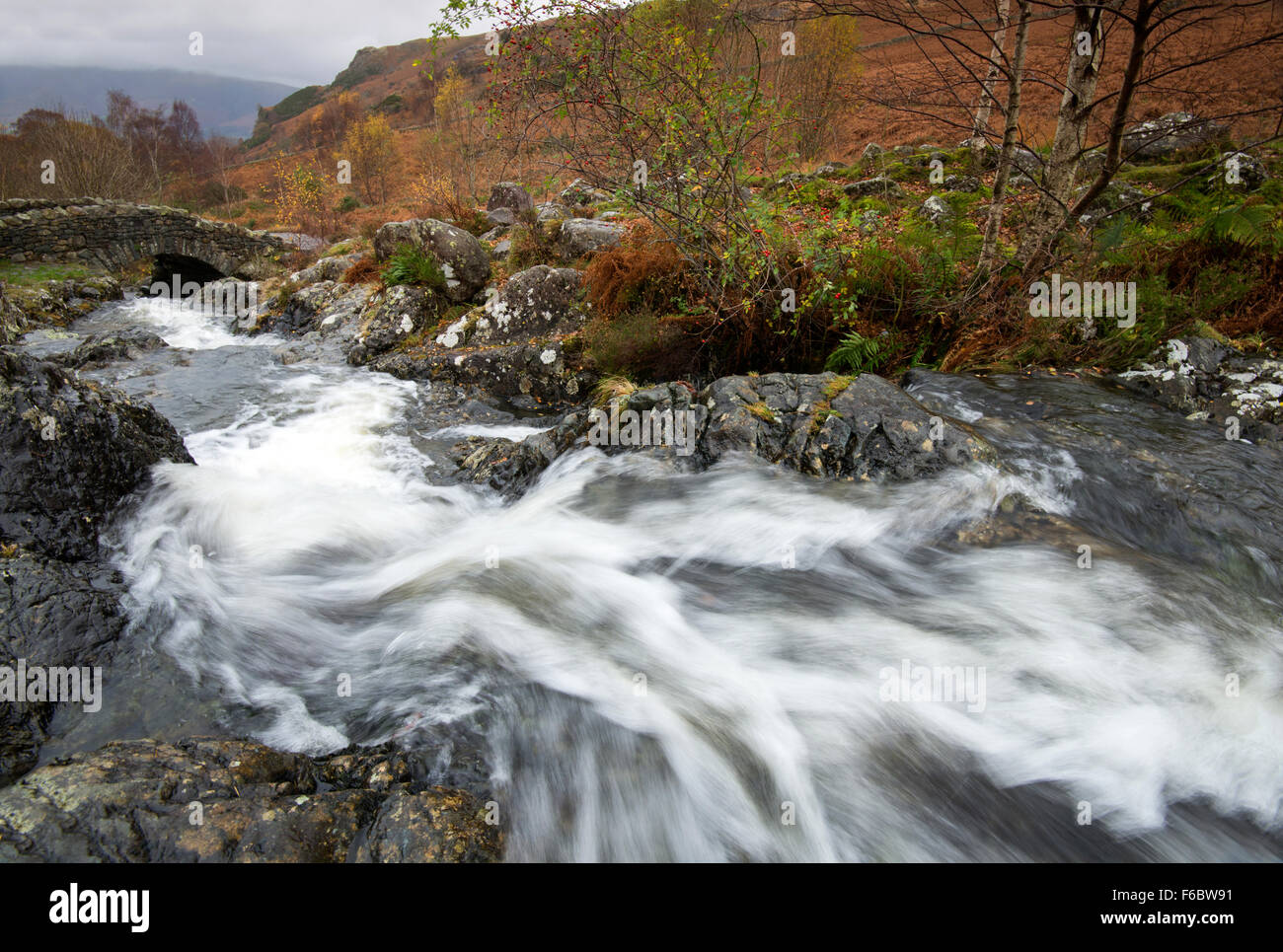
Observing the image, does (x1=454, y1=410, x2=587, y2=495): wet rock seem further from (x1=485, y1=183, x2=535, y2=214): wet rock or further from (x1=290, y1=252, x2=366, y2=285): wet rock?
(x1=485, y1=183, x2=535, y2=214): wet rock

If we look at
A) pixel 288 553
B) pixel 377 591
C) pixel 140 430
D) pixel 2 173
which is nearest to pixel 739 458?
pixel 377 591

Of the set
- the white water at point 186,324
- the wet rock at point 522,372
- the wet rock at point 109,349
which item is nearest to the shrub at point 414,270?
the wet rock at point 522,372

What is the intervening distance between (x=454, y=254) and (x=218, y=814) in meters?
9.53

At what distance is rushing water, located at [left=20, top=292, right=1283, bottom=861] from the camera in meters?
3.04

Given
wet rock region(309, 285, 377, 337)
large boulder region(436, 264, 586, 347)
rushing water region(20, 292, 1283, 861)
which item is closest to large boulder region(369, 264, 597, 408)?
large boulder region(436, 264, 586, 347)

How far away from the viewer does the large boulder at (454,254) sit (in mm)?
10312

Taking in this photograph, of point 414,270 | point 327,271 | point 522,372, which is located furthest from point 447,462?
point 327,271

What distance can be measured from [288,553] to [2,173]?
32.2m

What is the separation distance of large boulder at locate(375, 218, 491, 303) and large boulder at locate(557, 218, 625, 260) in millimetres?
1445

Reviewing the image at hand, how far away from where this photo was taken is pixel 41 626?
11.4 feet

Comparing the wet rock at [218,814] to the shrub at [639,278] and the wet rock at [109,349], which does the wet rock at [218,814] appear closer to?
the shrub at [639,278]

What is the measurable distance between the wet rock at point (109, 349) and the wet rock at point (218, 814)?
10.1 meters

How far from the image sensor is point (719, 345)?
7555 mm
